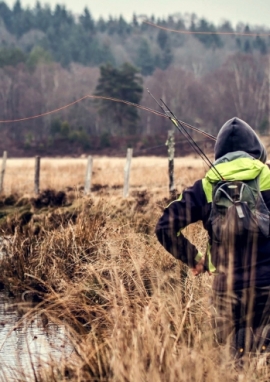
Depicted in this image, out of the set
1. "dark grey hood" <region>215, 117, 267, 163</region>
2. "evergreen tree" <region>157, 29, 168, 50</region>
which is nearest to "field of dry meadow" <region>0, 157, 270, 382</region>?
"dark grey hood" <region>215, 117, 267, 163</region>

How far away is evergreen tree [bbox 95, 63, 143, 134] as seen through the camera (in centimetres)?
6397

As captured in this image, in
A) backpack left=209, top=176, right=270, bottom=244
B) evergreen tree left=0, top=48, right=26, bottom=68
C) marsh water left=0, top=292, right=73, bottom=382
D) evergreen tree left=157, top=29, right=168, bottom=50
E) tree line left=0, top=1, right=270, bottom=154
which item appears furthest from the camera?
evergreen tree left=157, top=29, right=168, bottom=50

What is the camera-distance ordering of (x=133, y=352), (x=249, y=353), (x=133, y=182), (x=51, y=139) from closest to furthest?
(x=133, y=352), (x=249, y=353), (x=133, y=182), (x=51, y=139)

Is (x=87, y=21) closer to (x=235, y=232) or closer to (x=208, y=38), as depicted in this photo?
(x=208, y=38)

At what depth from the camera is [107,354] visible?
4.29m

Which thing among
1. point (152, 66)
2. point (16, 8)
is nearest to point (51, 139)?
point (152, 66)

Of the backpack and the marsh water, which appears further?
the marsh water

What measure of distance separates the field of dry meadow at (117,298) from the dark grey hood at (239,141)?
0.75 metres

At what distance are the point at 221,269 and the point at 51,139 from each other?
5916cm

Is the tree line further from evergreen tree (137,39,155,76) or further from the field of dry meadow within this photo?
the field of dry meadow

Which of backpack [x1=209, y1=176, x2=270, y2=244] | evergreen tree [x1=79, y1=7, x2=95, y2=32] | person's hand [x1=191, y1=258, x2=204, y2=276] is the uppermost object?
evergreen tree [x1=79, y1=7, x2=95, y2=32]

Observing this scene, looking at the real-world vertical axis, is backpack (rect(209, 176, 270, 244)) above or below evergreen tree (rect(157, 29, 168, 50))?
below

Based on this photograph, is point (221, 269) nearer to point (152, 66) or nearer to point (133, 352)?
point (133, 352)

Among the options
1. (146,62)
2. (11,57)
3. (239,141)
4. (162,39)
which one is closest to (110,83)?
(11,57)
